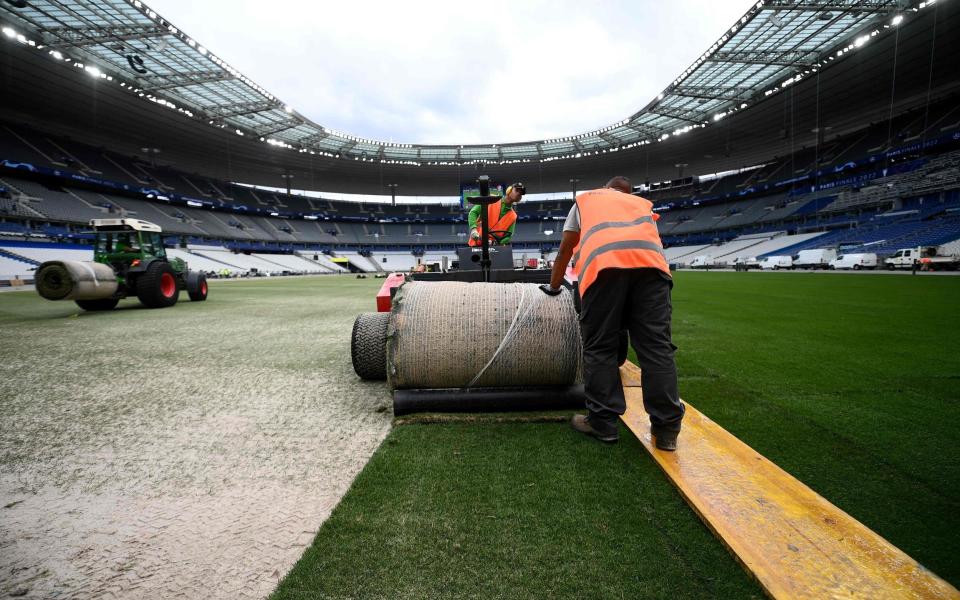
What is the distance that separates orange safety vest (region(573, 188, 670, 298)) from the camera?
1.99 meters

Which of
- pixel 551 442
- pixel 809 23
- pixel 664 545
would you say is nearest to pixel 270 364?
pixel 551 442

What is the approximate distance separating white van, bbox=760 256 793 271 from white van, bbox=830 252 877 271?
414 centimetres

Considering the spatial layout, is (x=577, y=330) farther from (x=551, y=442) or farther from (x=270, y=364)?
(x=270, y=364)

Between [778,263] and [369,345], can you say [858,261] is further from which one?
[369,345]

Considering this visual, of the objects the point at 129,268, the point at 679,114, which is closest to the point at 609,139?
the point at 679,114

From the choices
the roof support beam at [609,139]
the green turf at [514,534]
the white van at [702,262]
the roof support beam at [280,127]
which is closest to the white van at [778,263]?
the white van at [702,262]

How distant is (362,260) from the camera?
54094mm

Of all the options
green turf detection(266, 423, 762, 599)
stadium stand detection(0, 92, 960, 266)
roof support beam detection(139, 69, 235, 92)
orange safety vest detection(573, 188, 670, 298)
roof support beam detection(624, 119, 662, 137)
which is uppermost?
roof support beam detection(624, 119, 662, 137)

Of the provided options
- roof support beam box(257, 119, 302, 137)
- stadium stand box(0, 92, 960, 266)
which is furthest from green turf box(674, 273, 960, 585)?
roof support beam box(257, 119, 302, 137)

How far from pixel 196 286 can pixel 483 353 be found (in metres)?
11.2

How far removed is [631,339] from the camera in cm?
204

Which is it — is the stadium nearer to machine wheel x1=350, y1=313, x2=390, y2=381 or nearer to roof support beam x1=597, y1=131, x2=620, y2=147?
machine wheel x1=350, y1=313, x2=390, y2=381

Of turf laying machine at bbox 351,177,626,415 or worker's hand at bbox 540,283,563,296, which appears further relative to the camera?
worker's hand at bbox 540,283,563,296

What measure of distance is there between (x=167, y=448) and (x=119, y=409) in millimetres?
995
